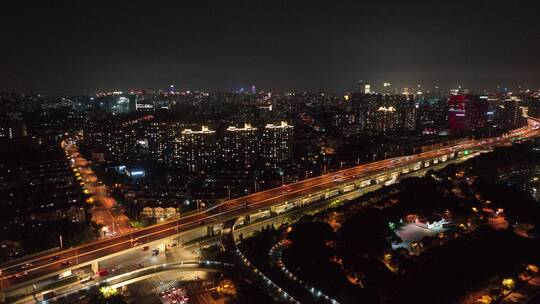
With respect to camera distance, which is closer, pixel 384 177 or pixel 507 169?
pixel 384 177

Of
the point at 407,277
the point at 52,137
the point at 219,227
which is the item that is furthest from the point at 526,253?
the point at 52,137

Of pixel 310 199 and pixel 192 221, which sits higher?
pixel 192 221

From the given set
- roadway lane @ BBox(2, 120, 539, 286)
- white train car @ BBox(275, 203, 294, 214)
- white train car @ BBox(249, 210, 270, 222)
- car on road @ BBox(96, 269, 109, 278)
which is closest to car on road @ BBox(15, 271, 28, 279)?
roadway lane @ BBox(2, 120, 539, 286)

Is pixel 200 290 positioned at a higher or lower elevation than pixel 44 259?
lower

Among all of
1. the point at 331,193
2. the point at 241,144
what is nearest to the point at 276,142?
the point at 241,144

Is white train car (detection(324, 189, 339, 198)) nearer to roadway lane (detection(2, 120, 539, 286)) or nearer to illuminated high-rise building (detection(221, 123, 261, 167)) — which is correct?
roadway lane (detection(2, 120, 539, 286))

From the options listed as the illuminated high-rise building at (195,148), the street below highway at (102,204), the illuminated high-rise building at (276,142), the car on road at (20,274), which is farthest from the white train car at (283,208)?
the illuminated high-rise building at (276,142)

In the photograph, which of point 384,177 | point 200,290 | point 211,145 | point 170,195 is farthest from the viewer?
point 211,145

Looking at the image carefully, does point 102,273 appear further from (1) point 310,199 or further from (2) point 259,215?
(1) point 310,199

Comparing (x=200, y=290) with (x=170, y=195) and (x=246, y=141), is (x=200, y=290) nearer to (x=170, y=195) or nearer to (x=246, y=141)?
(x=170, y=195)

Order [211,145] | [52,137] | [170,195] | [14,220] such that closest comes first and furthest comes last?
1. [14,220]
2. [170,195]
3. [211,145]
4. [52,137]
